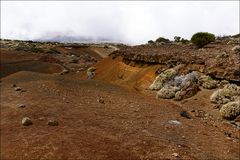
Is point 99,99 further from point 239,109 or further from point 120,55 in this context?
point 120,55

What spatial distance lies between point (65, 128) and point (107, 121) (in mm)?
2322

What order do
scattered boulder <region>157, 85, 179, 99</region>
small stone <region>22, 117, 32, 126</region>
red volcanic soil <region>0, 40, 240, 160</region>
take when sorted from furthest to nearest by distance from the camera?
scattered boulder <region>157, 85, 179, 99</region>, small stone <region>22, 117, 32, 126</region>, red volcanic soil <region>0, 40, 240, 160</region>

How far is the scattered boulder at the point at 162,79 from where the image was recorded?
25.8 metres

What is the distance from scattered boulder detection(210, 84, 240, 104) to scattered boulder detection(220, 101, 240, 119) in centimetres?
110

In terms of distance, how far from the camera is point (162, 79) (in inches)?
1024

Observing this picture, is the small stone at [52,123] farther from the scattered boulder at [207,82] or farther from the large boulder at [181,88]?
the scattered boulder at [207,82]

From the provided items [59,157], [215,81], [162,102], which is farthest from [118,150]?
[215,81]

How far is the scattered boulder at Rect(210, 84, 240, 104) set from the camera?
2108cm

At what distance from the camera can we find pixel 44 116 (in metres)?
15.4

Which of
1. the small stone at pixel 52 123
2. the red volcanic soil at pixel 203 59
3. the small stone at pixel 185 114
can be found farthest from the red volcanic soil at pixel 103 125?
the red volcanic soil at pixel 203 59

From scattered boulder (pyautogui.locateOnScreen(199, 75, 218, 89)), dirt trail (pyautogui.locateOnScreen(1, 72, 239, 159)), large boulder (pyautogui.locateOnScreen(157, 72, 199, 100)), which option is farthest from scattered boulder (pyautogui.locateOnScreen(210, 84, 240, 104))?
dirt trail (pyautogui.locateOnScreen(1, 72, 239, 159))

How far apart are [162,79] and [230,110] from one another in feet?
23.6

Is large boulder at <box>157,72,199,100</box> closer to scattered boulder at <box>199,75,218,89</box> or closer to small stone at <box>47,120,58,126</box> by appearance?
scattered boulder at <box>199,75,218,89</box>

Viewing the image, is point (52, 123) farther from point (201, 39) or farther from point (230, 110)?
point (201, 39)
